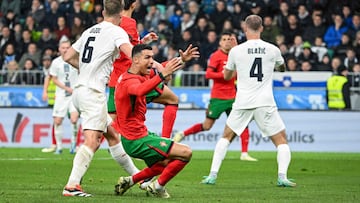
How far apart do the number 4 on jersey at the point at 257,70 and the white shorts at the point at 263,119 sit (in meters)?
0.49

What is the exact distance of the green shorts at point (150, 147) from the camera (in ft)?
37.9

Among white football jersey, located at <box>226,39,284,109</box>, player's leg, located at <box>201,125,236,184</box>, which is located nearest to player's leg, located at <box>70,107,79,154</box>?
player's leg, located at <box>201,125,236,184</box>

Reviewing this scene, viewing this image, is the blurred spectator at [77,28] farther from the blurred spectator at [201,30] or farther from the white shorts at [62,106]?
the white shorts at [62,106]

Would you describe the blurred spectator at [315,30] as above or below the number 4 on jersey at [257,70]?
above

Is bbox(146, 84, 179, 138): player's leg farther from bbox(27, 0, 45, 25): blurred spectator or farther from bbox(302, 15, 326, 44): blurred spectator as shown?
bbox(27, 0, 45, 25): blurred spectator

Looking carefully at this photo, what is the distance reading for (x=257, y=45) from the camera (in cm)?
1464

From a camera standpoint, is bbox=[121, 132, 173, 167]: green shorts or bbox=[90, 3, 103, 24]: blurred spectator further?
bbox=[90, 3, 103, 24]: blurred spectator

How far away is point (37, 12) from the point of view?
33.4 m

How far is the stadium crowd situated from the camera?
27.8 m

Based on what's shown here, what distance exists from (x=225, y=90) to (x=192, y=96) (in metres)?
4.75

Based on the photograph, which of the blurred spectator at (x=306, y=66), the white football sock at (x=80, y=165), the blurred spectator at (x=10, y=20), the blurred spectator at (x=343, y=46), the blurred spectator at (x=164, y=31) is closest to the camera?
the white football sock at (x=80, y=165)

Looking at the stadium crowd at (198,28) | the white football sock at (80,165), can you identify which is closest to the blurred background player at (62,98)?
the stadium crowd at (198,28)

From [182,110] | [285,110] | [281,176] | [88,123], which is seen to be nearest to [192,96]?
[182,110]

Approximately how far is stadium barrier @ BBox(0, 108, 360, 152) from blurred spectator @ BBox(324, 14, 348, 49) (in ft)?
16.8
